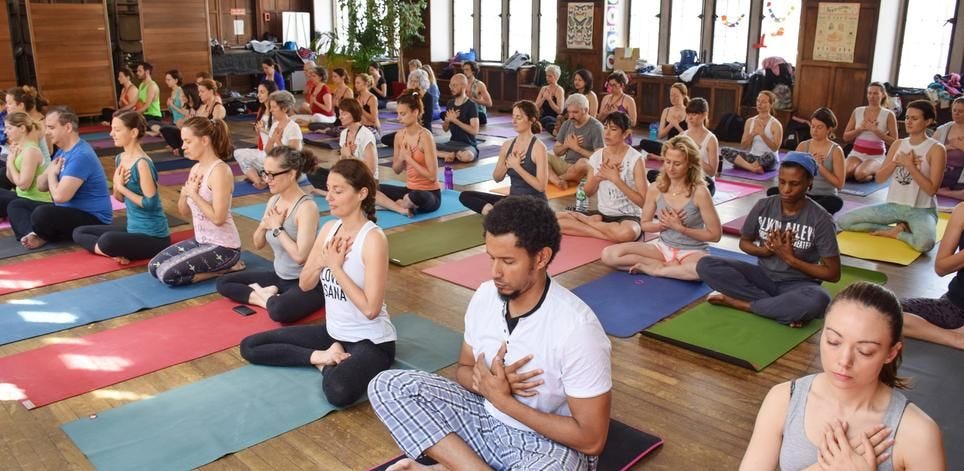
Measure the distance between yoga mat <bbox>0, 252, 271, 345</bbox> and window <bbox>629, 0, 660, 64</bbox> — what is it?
883 centimetres

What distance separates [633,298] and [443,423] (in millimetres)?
2310

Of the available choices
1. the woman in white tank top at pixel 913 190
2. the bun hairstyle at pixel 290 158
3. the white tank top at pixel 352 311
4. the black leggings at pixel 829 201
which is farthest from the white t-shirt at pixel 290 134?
the woman in white tank top at pixel 913 190

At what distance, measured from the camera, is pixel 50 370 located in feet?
12.2

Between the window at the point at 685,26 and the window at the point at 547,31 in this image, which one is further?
the window at the point at 547,31

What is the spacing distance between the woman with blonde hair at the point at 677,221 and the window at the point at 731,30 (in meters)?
Result: 7.00

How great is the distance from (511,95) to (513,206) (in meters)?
11.5

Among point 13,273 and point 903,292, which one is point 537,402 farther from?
point 13,273

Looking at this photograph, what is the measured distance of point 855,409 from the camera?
6.30ft

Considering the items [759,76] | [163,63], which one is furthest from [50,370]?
[163,63]

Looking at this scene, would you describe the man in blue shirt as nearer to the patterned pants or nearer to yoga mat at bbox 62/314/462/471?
yoga mat at bbox 62/314/462/471

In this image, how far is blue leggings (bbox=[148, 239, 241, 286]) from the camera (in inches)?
187

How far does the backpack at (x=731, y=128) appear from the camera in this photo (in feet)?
34.0

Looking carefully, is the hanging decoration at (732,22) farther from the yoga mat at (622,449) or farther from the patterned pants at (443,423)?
the patterned pants at (443,423)

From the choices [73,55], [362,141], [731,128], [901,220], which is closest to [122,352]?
[362,141]
